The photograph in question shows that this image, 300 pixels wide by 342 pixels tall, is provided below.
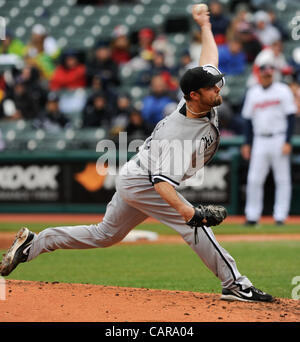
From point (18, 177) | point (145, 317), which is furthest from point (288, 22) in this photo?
point (145, 317)

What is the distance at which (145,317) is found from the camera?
166 inches

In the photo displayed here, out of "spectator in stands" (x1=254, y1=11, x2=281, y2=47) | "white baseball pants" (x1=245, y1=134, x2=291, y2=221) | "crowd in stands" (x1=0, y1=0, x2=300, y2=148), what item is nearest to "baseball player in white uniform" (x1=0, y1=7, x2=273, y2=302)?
"white baseball pants" (x1=245, y1=134, x2=291, y2=221)

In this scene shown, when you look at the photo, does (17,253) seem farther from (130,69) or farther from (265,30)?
(130,69)

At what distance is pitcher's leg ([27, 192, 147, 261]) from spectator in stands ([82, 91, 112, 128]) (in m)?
8.31

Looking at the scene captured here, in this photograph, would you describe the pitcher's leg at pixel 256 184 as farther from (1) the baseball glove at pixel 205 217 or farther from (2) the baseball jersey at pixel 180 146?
(1) the baseball glove at pixel 205 217

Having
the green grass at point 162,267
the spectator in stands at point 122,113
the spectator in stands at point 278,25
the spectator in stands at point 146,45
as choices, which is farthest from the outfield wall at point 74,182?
the green grass at point 162,267

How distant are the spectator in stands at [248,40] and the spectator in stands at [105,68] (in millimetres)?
2653

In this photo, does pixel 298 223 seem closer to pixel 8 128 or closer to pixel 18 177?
pixel 18 177

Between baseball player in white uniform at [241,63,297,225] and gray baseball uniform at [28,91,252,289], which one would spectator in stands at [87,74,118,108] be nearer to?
baseball player in white uniform at [241,63,297,225]

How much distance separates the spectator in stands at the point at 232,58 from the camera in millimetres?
13719

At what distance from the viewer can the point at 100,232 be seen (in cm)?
517

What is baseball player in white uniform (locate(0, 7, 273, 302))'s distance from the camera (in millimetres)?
4586
